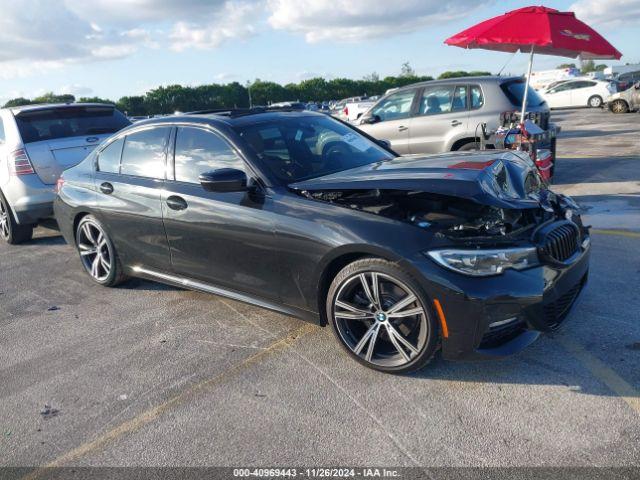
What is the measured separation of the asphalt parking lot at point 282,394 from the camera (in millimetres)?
2719

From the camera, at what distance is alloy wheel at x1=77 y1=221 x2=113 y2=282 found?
5.25 metres

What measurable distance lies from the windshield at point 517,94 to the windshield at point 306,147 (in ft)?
14.3

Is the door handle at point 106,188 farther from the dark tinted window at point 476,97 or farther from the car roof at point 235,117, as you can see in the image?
the dark tinted window at point 476,97

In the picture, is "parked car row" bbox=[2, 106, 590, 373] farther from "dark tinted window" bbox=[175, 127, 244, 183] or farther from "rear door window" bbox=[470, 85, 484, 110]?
"rear door window" bbox=[470, 85, 484, 110]

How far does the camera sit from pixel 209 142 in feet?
13.8

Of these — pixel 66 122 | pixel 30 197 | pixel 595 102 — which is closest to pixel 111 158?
pixel 30 197

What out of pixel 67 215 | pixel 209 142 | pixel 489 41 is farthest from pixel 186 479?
pixel 489 41

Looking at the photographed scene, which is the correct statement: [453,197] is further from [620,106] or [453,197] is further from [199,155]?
[620,106]

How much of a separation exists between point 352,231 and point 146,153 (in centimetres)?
230

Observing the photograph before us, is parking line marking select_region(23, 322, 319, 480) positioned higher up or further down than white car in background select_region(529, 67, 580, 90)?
further down

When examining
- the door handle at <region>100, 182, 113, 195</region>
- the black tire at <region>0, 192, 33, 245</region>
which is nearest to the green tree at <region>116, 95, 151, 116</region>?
the black tire at <region>0, 192, 33, 245</region>

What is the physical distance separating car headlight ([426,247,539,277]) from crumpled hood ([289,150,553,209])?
421 mm

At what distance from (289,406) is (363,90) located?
61.4 metres

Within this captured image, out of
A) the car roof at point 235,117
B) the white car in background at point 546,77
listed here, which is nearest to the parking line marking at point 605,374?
the car roof at point 235,117
